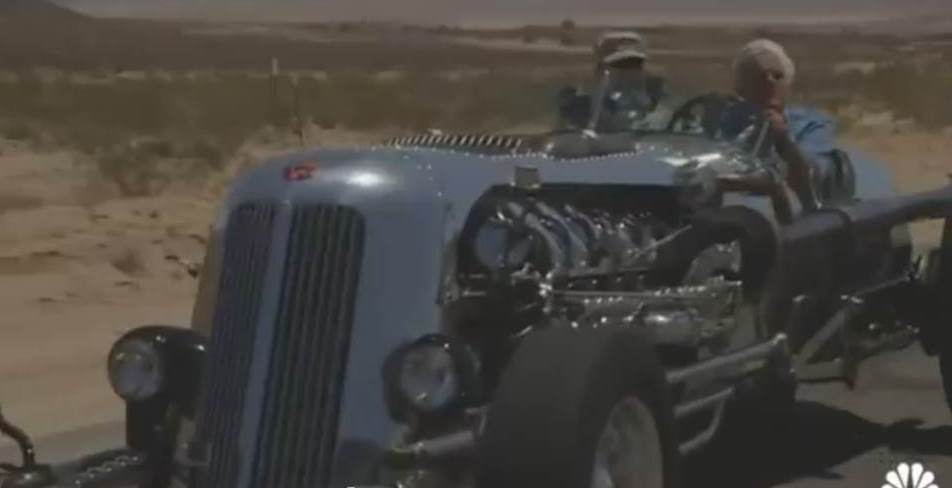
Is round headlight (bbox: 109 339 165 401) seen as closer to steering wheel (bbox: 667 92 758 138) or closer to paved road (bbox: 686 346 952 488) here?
paved road (bbox: 686 346 952 488)

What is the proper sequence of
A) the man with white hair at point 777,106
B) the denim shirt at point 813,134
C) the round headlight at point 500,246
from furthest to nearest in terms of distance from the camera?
the denim shirt at point 813,134
the man with white hair at point 777,106
the round headlight at point 500,246

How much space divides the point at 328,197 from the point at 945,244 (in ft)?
14.7

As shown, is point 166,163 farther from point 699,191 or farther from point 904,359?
point 699,191

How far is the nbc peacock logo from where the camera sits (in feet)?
31.8

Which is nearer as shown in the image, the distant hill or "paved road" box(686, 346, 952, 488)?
"paved road" box(686, 346, 952, 488)

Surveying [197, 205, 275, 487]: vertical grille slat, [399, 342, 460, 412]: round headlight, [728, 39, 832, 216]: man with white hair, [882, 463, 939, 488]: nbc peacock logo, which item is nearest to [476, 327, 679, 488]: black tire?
[399, 342, 460, 412]: round headlight

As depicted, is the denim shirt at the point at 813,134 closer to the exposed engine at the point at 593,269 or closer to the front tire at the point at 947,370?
the front tire at the point at 947,370

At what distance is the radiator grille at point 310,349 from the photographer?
281 inches

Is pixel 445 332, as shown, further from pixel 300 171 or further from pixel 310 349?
pixel 300 171

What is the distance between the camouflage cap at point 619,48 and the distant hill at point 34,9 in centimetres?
17340

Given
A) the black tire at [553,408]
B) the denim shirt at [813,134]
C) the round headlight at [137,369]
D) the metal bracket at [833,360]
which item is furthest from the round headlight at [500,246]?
the denim shirt at [813,134]

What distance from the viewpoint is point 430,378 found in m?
7.05

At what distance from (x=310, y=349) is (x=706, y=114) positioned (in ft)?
12.1

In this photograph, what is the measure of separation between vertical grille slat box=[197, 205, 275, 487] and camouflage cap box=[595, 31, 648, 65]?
3227 millimetres
